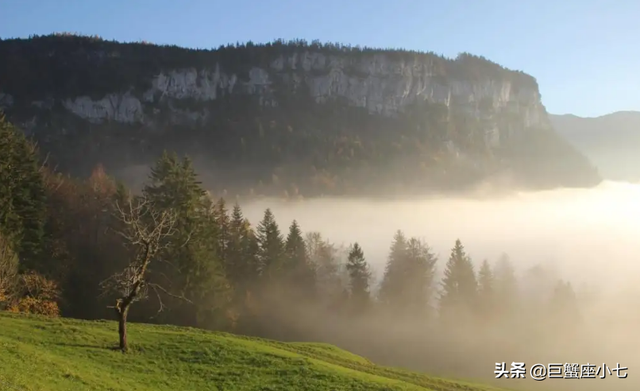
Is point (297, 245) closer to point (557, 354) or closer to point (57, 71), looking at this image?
point (557, 354)

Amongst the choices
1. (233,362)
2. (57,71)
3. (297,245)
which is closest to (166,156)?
(297,245)

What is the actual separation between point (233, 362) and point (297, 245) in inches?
1484

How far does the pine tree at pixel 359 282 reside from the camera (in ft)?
203

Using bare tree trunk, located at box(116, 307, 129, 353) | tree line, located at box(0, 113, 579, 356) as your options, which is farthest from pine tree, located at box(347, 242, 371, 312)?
bare tree trunk, located at box(116, 307, 129, 353)

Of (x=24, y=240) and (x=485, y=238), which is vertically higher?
(x=485, y=238)

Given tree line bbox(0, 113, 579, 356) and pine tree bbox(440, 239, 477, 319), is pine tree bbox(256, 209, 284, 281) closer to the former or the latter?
tree line bbox(0, 113, 579, 356)

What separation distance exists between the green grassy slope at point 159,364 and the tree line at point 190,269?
2.35 metres

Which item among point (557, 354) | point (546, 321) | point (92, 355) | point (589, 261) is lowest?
point (92, 355)

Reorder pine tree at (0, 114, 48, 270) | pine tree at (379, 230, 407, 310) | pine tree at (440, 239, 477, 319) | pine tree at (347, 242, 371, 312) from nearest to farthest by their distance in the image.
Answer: pine tree at (0, 114, 48, 270), pine tree at (440, 239, 477, 319), pine tree at (347, 242, 371, 312), pine tree at (379, 230, 407, 310)

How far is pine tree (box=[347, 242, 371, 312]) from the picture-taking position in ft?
203

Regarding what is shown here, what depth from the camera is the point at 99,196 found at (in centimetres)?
5609

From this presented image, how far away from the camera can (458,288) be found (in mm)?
61812

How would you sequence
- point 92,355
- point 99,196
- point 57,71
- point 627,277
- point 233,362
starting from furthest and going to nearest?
point 57,71 < point 627,277 < point 99,196 < point 233,362 < point 92,355

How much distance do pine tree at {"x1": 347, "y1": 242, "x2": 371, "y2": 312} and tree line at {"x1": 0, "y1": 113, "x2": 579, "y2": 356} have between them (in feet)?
0.43
